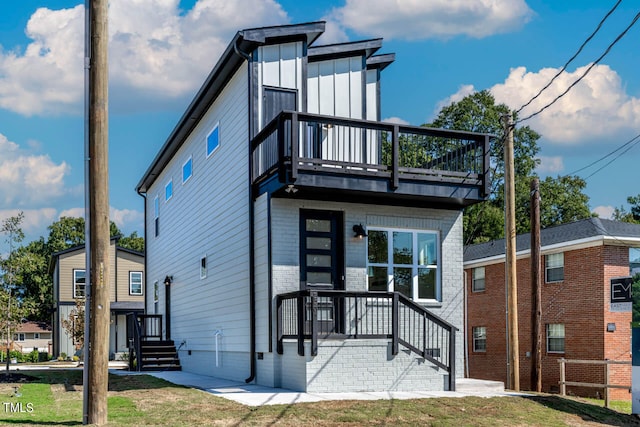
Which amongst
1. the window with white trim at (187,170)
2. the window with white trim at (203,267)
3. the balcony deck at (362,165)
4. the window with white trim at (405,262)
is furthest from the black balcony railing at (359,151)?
the window with white trim at (187,170)

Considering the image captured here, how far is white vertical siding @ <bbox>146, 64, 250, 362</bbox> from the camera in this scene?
16891 millimetres

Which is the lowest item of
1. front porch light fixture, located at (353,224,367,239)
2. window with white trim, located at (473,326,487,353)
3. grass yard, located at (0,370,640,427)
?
window with white trim, located at (473,326,487,353)

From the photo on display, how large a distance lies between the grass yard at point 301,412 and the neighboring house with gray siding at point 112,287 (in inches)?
1172

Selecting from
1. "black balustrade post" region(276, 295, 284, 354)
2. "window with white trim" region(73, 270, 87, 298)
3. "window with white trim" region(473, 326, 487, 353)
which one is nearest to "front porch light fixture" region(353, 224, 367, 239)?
"black balustrade post" region(276, 295, 284, 354)

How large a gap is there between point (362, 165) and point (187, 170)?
984 cm

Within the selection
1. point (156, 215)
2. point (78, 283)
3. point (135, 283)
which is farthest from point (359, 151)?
point (78, 283)

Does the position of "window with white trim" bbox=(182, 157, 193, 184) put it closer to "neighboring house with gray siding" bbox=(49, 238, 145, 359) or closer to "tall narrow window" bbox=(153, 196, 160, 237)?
"tall narrow window" bbox=(153, 196, 160, 237)

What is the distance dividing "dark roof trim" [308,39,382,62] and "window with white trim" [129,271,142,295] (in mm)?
30562

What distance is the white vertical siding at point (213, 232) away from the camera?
16891 mm

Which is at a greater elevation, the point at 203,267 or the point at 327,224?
the point at 327,224

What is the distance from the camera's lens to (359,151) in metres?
16.8

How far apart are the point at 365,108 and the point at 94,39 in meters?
8.81

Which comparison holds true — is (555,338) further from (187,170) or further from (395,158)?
(395,158)

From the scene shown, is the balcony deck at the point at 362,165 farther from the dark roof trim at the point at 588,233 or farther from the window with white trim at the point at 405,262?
the dark roof trim at the point at 588,233
